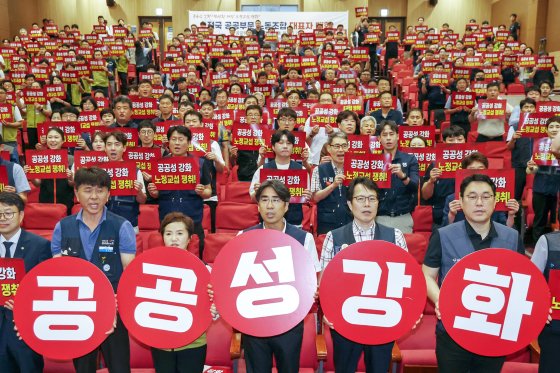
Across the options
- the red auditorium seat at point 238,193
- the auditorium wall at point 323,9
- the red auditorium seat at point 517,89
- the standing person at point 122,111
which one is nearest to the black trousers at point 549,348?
the red auditorium seat at point 238,193

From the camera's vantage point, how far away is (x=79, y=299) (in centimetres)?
275

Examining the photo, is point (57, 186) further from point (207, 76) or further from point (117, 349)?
point (207, 76)

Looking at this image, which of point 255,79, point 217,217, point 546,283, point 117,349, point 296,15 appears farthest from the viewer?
point 296,15

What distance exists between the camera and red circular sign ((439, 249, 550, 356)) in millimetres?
2596

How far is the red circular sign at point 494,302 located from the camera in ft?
8.52

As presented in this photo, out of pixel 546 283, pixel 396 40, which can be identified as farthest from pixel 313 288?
pixel 396 40

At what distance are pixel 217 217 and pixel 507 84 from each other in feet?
34.1

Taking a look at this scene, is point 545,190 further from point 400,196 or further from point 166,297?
point 166,297

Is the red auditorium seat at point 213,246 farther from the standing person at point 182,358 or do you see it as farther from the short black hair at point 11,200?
the short black hair at point 11,200

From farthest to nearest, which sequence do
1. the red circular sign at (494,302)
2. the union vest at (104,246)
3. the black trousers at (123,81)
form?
the black trousers at (123,81) < the union vest at (104,246) < the red circular sign at (494,302)

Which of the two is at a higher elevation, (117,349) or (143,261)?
(143,261)

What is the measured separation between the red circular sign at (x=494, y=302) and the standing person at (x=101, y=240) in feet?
6.07

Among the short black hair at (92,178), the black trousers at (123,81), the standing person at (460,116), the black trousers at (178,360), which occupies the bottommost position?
the black trousers at (178,360)

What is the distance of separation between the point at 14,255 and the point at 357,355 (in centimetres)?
209
